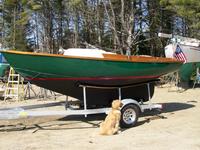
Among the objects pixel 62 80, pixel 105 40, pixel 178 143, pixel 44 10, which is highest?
pixel 44 10

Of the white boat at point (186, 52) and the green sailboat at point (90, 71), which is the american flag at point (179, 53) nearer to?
the white boat at point (186, 52)

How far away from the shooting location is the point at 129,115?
9.66 metres

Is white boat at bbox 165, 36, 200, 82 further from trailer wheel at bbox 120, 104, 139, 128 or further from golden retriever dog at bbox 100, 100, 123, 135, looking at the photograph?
golden retriever dog at bbox 100, 100, 123, 135

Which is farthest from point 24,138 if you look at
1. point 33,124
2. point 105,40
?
point 105,40


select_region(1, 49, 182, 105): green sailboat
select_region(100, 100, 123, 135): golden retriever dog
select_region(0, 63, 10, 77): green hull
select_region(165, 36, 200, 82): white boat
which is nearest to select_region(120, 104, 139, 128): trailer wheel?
select_region(100, 100, 123, 135): golden retriever dog

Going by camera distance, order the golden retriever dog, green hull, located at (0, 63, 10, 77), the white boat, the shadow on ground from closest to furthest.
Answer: the golden retriever dog < the shadow on ground < the white boat < green hull, located at (0, 63, 10, 77)

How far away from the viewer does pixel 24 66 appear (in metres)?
9.38

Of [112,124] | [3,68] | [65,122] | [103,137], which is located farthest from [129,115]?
[3,68]

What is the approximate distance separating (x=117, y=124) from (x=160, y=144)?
131 centimetres

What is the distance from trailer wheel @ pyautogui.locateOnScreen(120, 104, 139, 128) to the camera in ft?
30.9

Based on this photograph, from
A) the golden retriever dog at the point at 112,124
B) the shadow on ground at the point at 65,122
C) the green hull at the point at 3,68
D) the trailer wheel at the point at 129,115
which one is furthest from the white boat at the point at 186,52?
the green hull at the point at 3,68

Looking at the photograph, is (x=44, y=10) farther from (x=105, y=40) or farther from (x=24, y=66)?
(x=24, y=66)

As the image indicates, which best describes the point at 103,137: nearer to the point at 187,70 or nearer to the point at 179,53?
the point at 179,53

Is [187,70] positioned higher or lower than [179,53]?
lower
